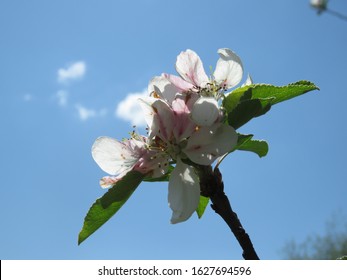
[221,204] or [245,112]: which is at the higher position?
[245,112]

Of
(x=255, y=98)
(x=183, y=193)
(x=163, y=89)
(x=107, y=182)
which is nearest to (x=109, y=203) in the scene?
(x=107, y=182)

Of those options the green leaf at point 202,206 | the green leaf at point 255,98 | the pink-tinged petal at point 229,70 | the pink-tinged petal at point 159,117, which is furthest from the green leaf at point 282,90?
the green leaf at point 202,206

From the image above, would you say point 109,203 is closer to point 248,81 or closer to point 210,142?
point 210,142

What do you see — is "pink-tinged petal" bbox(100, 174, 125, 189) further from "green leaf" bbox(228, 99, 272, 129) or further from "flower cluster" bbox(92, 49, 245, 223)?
"green leaf" bbox(228, 99, 272, 129)

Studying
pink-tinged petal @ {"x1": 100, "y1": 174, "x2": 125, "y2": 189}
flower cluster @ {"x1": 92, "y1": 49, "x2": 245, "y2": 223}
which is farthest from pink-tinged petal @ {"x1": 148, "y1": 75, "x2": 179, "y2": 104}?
pink-tinged petal @ {"x1": 100, "y1": 174, "x2": 125, "y2": 189}
